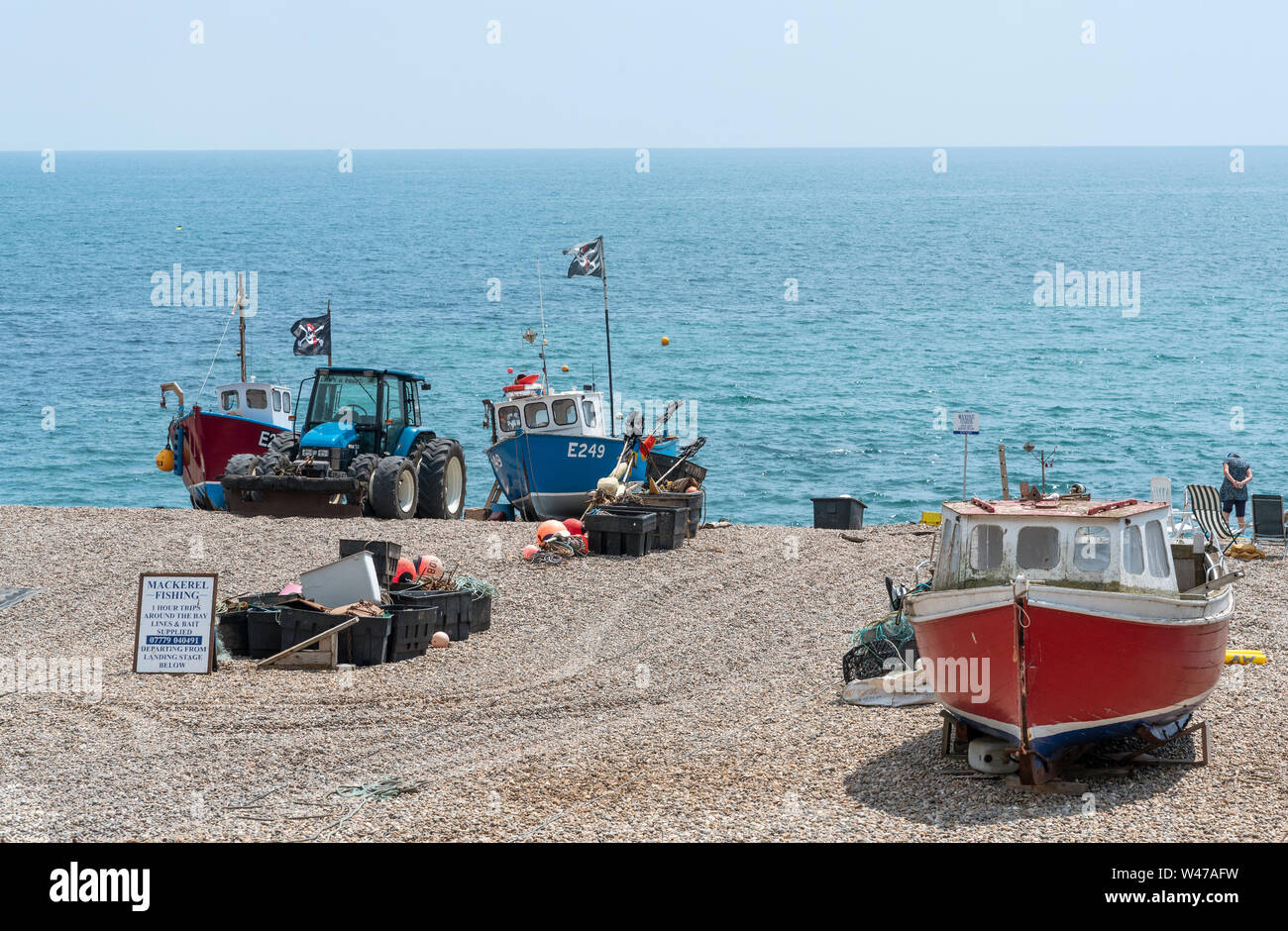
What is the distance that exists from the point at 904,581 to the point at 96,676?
9.96 metres

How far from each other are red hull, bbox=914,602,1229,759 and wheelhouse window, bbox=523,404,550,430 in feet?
50.4

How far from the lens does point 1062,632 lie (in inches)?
418

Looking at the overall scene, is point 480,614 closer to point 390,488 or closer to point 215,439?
point 390,488

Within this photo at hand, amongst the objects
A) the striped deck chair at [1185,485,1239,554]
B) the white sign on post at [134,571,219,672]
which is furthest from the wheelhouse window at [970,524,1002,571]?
the striped deck chair at [1185,485,1239,554]

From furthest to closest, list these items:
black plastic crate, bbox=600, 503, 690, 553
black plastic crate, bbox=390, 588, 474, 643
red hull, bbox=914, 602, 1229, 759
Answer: black plastic crate, bbox=600, 503, 690, 553, black plastic crate, bbox=390, 588, 474, 643, red hull, bbox=914, 602, 1229, 759

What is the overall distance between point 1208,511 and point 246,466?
1474 cm

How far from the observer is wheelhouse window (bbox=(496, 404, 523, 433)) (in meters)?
26.0

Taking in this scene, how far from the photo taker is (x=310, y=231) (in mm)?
131500

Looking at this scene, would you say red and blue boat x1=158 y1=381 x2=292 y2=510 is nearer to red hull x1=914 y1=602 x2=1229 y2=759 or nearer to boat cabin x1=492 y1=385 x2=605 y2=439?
boat cabin x1=492 y1=385 x2=605 y2=439

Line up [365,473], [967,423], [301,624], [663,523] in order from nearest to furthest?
[301,624]
[663,523]
[967,423]
[365,473]

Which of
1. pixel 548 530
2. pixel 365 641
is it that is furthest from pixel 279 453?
pixel 365 641

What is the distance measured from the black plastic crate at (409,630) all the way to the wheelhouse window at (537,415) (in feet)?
34.1

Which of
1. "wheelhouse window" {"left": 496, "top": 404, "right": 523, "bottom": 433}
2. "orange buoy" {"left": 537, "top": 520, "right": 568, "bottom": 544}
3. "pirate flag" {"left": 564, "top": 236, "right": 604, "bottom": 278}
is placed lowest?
"orange buoy" {"left": 537, "top": 520, "right": 568, "bottom": 544}

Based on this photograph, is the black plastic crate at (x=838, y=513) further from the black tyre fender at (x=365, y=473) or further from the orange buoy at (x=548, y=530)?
the black tyre fender at (x=365, y=473)
